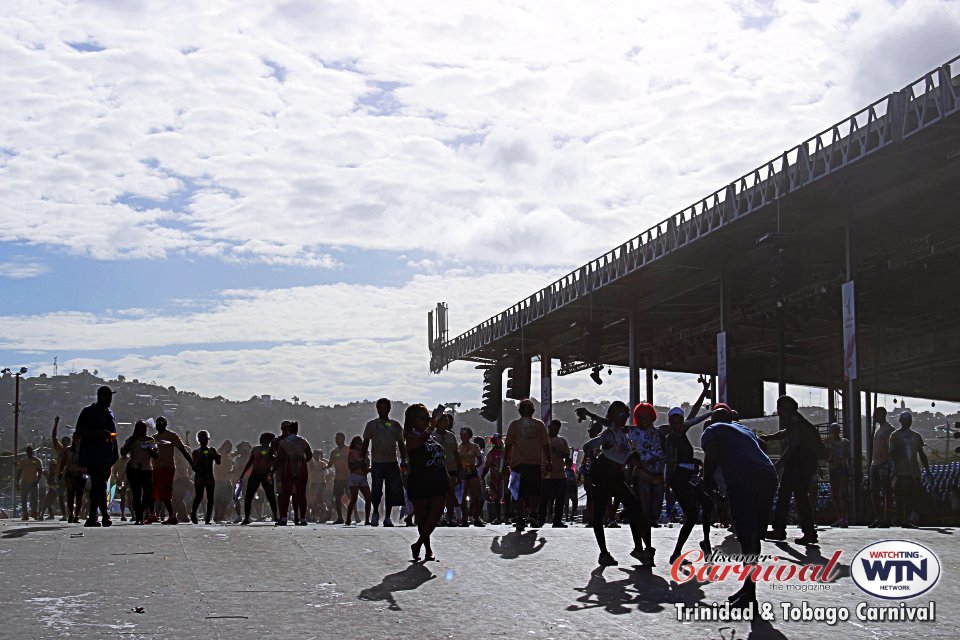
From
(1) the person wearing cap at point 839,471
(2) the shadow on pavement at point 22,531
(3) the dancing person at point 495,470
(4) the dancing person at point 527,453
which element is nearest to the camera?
(2) the shadow on pavement at point 22,531

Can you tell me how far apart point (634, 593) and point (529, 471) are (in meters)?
5.67

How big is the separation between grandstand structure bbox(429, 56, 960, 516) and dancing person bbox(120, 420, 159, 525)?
51.3 ft

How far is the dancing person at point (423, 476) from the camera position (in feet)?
38.1

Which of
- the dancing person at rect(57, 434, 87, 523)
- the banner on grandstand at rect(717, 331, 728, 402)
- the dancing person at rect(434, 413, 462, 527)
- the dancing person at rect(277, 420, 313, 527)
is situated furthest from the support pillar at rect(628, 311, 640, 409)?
the dancing person at rect(57, 434, 87, 523)

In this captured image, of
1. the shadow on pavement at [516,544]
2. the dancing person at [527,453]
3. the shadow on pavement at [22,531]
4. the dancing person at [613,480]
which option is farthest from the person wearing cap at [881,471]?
the shadow on pavement at [22,531]

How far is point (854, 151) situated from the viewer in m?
30.5

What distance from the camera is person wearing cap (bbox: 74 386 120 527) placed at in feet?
51.4

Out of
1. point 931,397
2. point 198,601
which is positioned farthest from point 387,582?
point 931,397

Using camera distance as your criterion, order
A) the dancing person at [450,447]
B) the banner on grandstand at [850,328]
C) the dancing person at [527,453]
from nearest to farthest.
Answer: the dancing person at [527,453] → the dancing person at [450,447] → the banner on grandstand at [850,328]

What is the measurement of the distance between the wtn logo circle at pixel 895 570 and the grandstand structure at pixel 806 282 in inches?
605

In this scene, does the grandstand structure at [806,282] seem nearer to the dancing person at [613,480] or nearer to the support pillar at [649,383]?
the support pillar at [649,383]

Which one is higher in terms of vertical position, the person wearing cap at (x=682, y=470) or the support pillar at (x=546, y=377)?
the support pillar at (x=546, y=377)

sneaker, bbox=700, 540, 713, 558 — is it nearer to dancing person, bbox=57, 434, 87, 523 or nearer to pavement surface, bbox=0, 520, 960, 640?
pavement surface, bbox=0, 520, 960, 640

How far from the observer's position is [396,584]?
402 inches
